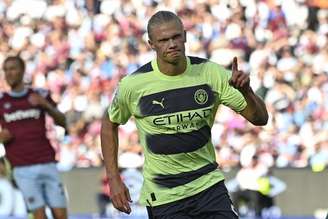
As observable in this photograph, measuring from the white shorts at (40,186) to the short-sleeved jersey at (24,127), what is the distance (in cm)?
9

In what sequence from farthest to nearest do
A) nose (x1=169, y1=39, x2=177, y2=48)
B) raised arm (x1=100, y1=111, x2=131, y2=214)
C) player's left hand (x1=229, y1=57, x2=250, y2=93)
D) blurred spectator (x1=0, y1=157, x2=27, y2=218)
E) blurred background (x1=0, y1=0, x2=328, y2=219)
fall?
blurred spectator (x1=0, y1=157, x2=27, y2=218) → blurred background (x1=0, y1=0, x2=328, y2=219) → raised arm (x1=100, y1=111, x2=131, y2=214) → nose (x1=169, y1=39, x2=177, y2=48) → player's left hand (x1=229, y1=57, x2=250, y2=93)

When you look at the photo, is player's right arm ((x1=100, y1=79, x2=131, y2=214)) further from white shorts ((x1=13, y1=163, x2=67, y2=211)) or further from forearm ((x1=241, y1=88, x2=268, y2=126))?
white shorts ((x1=13, y1=163, x2=67, y2=211))

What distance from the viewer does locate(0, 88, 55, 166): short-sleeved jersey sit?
10.2 meters

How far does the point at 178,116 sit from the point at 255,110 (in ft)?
1.59

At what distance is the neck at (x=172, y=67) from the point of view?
5.90 m

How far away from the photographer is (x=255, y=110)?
19.2 feet

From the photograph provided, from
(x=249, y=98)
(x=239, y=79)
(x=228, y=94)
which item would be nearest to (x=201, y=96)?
(x=228, y=94)

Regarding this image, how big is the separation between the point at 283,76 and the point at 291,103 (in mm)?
530

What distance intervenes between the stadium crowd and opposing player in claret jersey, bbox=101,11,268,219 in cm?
780

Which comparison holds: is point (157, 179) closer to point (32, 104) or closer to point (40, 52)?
point (32, 104)

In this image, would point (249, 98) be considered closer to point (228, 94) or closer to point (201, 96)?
point (228, 94)

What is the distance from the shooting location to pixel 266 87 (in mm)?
14594

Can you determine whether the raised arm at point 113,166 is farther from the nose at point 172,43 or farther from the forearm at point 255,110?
the forearm at point 255,110

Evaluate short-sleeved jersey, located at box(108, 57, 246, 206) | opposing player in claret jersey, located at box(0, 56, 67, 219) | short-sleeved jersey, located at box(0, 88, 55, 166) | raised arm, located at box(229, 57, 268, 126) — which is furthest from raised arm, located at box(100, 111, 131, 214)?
short-sleeved jersey, located at box(0, 88, 55, 166)
